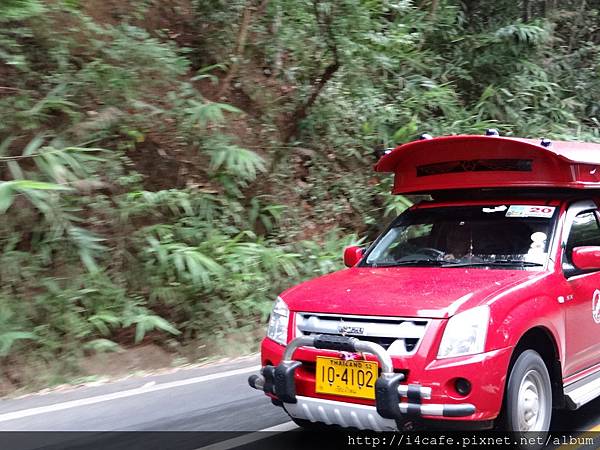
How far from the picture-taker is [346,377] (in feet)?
13.0

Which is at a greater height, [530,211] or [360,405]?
[530,211]

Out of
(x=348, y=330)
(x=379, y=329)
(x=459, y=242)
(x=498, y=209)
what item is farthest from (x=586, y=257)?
(x=348, y=330)

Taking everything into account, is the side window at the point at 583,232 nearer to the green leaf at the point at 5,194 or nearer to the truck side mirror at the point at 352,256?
the truck side mirror at the point at 352,256

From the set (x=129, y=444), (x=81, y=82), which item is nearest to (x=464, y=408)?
(x=129, y=444)

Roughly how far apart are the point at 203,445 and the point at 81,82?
17.5 ft

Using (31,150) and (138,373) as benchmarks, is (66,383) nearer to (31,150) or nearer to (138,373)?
(138,373)

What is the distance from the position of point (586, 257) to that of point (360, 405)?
2.07 meters

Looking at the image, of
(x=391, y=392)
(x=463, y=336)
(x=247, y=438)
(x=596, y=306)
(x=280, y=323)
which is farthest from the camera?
(x=596, y=306)

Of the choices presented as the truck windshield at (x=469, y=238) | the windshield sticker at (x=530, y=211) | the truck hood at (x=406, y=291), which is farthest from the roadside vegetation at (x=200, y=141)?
the windshield sticker at (x=530, y=211)

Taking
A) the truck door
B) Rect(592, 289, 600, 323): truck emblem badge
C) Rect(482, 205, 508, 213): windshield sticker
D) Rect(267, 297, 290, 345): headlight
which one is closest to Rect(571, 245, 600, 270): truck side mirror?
the truck door

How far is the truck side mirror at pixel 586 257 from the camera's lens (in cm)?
462

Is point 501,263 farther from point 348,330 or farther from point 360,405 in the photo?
point 360,405

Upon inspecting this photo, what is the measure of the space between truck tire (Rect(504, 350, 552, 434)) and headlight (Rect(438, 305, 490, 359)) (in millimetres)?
398

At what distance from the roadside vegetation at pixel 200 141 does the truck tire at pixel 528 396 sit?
174 inches
